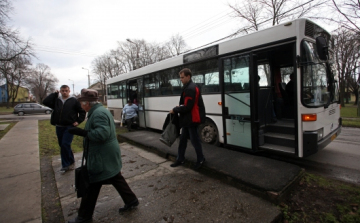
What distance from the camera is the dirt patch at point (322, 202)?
247 cm

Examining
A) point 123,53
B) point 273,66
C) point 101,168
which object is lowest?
point 101,168

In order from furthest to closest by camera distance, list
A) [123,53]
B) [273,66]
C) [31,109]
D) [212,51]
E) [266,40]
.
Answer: [123,53]
[31,109]
[273,66]
[212,51]
[266,40]

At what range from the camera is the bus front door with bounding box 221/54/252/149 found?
448 cm

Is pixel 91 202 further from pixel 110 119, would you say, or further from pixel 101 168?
pixel 110 119

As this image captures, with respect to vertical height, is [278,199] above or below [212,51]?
below

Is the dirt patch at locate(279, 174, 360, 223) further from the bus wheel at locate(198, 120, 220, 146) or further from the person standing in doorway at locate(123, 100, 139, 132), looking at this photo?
the person standing in doorway at locate(123, 100, 139, 132)

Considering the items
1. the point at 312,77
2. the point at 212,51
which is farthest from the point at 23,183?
the point at 312,77

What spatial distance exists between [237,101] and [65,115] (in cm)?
389

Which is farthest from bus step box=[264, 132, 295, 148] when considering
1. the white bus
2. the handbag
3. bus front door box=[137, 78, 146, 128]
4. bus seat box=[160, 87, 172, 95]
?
bus front door box=[137, 78, 146, 128]

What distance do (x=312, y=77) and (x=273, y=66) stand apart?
6.06 feet

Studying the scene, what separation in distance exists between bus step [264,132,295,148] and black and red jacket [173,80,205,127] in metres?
1.83

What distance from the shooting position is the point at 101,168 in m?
2.40

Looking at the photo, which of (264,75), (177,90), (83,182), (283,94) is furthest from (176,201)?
(283,94)

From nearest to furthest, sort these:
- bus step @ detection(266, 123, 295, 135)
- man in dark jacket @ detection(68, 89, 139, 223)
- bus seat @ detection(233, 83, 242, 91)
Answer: man in dark jacket @ detection(68, 89, 139, 223) < bus step @ detection(266, 123, 295, 135) < bus seat @ detection(233, 83, 242, 91)
